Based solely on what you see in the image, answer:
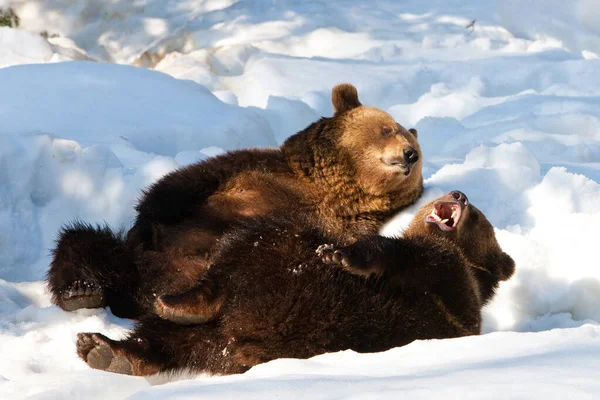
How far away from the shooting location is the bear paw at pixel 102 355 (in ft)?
13.8

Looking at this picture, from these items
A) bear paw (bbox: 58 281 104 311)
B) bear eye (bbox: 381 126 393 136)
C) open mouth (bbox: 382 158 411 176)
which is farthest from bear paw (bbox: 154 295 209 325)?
bear eye (bbox: 381 126 393 136)

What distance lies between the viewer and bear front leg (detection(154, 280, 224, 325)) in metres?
4.18

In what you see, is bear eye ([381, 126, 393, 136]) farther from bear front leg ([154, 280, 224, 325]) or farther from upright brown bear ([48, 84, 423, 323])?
bear front leg ([154, 280, 224, 325])

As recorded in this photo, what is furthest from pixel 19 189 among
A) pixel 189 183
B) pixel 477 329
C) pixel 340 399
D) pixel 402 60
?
pixel 402 60

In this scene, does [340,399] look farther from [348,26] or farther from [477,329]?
[348,26]

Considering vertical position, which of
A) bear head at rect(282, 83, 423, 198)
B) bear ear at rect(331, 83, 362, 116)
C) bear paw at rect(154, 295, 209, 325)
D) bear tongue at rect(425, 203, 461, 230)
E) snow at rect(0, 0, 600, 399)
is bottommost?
snow at rect(0, 0, 600, 399)

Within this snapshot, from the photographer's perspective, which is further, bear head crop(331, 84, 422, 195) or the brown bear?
bear head crop(331, 84, 422, 195)

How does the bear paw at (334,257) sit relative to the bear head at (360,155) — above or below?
above

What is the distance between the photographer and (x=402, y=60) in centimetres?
1304

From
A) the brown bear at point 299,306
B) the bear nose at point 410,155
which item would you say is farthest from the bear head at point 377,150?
the brown bear at point 299,306

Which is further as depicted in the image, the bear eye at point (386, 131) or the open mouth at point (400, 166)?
the bear eye at point (386, 131)

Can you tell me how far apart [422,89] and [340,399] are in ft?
30.7

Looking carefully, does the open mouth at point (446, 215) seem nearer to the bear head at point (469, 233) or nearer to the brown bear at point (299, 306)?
the bear head at point (469, 233)

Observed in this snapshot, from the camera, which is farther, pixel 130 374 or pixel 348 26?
pixel 348 26
